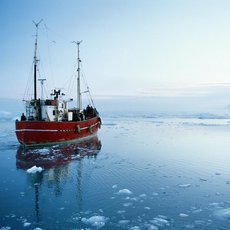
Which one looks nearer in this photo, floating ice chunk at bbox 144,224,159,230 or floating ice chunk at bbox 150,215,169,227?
floating ice chunk at bbox 144,224,159,230

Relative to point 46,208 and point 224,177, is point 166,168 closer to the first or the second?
point 224,177

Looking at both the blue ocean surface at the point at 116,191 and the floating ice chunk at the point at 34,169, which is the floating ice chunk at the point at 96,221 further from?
the floating ice chunk at the point at 34,169

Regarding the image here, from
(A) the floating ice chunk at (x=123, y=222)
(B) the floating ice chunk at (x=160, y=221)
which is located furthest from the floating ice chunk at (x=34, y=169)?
(B) the floating ice chunk at (x=160, y=221)

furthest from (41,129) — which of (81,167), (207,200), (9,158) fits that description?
(207,200)

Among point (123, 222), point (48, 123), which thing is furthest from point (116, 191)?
point (48, 123)

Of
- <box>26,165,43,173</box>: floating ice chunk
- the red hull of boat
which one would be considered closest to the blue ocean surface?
<box>26,165,43,173</box>: floating ice chunk

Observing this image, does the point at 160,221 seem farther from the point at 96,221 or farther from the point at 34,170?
the point at 34,170

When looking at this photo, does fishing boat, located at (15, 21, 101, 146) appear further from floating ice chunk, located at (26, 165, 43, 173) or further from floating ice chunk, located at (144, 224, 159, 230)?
floating ice chunk, located at (144, 224, 159, 230)

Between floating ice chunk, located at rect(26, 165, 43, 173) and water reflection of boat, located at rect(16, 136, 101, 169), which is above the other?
floating ice chunk, located at rect(26, 165, 43, 173)

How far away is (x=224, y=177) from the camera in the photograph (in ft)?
38.6

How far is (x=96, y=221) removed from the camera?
7.37 metres

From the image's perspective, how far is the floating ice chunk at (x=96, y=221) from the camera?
7184mm

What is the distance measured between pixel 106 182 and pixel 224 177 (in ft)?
15.8

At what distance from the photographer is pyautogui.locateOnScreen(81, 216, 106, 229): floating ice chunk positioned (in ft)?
23.6
